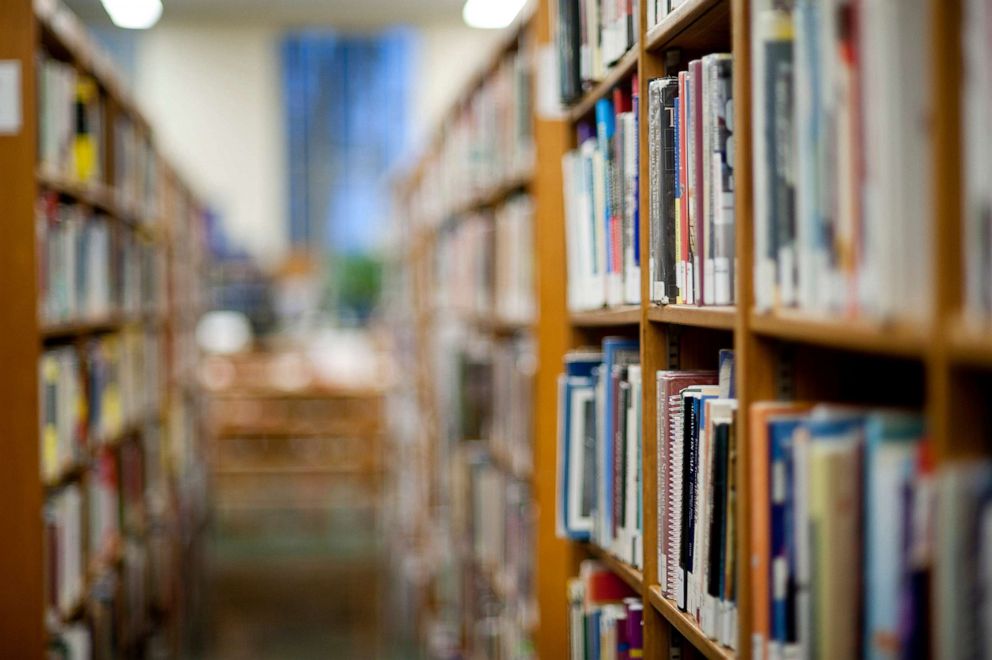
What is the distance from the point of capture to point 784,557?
115 centimetres

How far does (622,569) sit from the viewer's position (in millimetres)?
1855

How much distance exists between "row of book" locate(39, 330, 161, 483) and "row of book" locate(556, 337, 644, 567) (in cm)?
128

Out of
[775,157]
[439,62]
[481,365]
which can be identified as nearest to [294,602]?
[481,365]

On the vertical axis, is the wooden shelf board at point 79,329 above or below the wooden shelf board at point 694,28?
below

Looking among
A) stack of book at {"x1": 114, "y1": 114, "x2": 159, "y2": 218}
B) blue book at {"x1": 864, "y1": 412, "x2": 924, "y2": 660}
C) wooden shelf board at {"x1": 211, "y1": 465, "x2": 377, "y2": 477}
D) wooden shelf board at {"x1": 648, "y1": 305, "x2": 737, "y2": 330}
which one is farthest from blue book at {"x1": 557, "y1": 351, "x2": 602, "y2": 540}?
wooden shelf board at {"x1": 211, "y1": 465, "x2": 377, "y2": 477}

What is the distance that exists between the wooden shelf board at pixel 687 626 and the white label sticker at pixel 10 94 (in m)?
1.77

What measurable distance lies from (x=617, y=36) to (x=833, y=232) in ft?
3.10

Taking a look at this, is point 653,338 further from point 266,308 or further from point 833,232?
point 266,308

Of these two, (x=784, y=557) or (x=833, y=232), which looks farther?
(x=784, y=557)

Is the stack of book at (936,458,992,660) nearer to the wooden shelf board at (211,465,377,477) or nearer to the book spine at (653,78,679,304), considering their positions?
the book spine at (653,78,679,304)

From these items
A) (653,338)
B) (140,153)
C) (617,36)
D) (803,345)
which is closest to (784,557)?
(803,345)

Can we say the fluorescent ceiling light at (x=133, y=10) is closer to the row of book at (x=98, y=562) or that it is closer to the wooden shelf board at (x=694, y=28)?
the row of book at (x=98, y=562)

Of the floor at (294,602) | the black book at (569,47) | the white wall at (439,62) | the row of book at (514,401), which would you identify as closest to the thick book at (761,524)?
the black book at (569,47)

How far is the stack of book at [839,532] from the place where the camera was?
935mm
